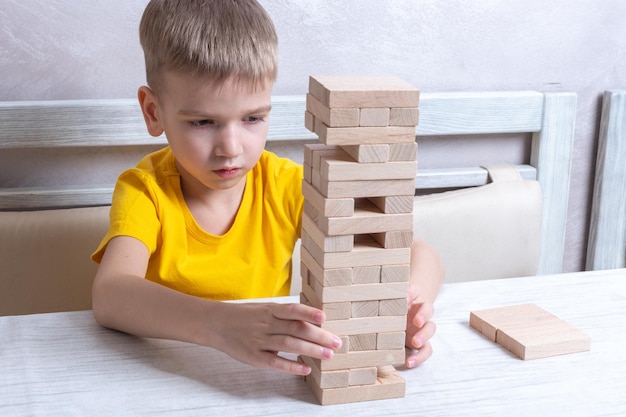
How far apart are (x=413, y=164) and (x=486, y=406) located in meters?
0.27

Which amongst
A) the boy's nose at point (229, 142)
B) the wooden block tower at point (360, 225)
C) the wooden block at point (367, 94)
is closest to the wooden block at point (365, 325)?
the wooden block tower at point (360, 225)

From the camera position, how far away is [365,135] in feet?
2.59

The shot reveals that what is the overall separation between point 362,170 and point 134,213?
51 centimetres

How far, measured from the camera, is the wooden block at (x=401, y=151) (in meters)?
0.80

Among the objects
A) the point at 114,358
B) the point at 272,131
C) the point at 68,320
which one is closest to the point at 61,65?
the point at 272,131

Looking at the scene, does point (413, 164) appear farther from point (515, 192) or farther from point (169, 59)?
point (515, 192)

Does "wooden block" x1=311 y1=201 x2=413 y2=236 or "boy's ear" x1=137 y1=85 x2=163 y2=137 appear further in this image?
"boy's ear" x1=137 y1=85 x2=163 y2=137

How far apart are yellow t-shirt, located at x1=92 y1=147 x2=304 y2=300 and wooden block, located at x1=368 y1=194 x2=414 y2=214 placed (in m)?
0.49

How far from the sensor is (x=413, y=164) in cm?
81

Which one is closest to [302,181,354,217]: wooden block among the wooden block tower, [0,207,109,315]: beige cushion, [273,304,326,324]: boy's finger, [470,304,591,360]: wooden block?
the wooden block tower

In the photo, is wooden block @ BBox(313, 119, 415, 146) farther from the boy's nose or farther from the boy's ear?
the boy's ear

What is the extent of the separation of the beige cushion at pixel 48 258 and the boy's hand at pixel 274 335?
70 centimetres

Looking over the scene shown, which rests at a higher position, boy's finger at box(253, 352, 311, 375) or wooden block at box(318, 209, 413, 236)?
wooden block at box(318, 209, 413, 236)

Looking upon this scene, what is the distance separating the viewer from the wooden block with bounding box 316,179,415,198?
2.61 ft
